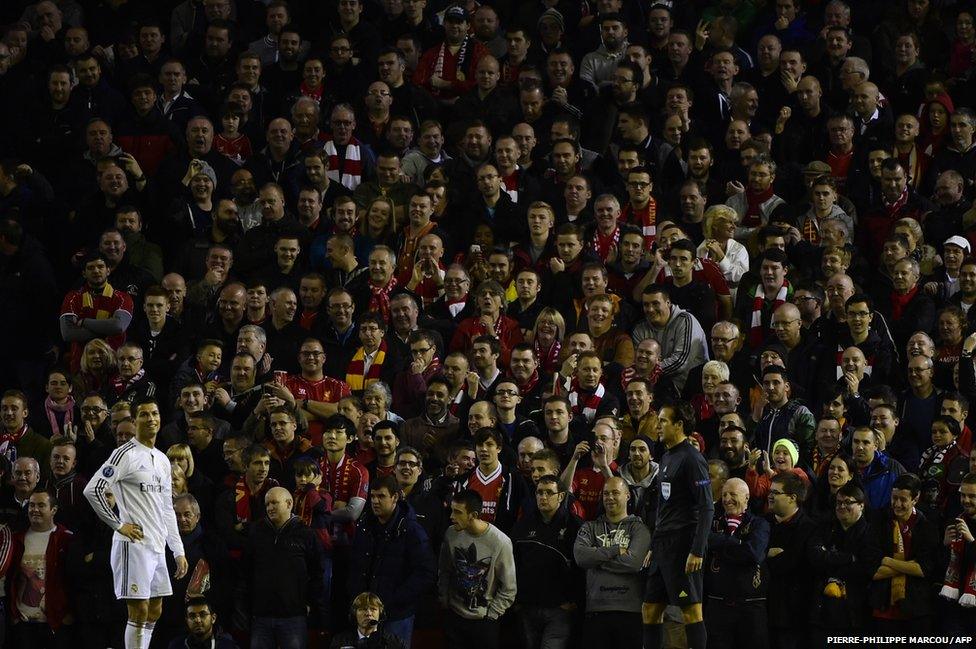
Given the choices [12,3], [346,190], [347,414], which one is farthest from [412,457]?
[12,3]

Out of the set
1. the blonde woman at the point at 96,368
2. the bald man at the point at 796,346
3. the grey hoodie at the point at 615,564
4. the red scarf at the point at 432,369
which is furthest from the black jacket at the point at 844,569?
the blonde woman at the point at 96,368

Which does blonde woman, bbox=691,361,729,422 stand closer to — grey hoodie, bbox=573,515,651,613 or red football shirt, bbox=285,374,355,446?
grey hoodie, bbox=573,515,651,613

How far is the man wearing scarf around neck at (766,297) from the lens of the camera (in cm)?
1543

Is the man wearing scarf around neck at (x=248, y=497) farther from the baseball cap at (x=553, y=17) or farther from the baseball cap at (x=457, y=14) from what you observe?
the baseball cap at (x=553, y=17)

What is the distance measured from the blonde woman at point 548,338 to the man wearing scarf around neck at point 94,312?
356cm

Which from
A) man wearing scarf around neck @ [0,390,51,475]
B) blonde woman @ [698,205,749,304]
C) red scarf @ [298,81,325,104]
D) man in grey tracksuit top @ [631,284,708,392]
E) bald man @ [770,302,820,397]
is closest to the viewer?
man wearing scarf around neck @ [0,390,51,475]

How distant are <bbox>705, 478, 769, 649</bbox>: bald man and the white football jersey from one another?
3.77m

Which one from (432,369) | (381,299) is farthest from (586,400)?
(381,299)

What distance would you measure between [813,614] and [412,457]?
10.3 ft

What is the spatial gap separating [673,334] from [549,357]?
1.05 m

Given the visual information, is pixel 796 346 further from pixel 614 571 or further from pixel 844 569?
pixel 614 571

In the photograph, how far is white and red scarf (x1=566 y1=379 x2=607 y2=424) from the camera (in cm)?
1432

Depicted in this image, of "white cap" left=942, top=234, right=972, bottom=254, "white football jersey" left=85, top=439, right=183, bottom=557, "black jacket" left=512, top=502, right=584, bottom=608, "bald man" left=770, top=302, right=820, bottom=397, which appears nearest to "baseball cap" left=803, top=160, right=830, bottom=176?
"white cap" left=942, top=234, right=972, bottom=254

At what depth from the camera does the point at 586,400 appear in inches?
567
